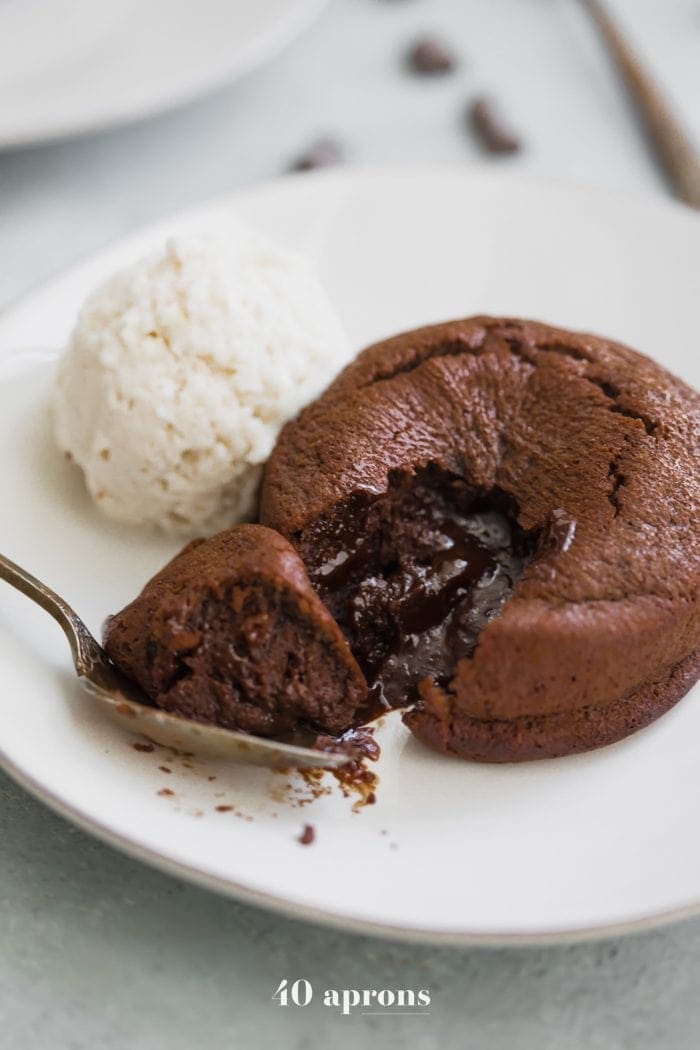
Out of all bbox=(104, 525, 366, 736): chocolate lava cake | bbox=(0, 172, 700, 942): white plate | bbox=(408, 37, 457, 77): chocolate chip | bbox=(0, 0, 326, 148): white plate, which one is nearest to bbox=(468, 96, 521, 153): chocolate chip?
bbox=(408, 37, 457, 77): chocolate chip

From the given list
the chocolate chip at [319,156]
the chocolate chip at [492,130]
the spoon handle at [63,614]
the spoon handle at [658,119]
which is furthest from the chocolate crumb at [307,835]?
the chocolate chip at [492,130]

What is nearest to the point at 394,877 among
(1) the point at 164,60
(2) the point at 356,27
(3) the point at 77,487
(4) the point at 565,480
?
(4) the point at 565,480

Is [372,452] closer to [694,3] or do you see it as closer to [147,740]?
[147,740]

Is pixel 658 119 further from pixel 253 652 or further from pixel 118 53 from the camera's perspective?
pixel 253 652

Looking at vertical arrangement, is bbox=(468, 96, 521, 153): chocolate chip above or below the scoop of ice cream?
below

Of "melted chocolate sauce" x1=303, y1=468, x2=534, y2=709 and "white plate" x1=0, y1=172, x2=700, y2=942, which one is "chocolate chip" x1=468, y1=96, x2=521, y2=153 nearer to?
"white plate" x1=0, y1=172, x2=700, y2=942

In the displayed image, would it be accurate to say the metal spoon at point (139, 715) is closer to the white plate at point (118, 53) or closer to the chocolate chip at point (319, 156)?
the white plate at point (118, 53)
